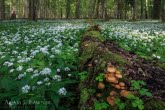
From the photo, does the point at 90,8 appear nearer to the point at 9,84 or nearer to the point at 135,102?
the point at 9,84

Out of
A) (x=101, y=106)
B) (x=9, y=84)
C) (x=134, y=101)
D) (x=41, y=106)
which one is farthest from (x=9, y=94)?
(x=134, y=101)

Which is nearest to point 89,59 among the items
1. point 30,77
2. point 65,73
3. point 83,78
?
point 65,73

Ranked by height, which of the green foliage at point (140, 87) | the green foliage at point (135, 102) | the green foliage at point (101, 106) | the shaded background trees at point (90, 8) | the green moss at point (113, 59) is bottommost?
the green foliage at point (101, 106)

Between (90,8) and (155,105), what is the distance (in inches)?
2818

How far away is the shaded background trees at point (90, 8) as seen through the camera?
40062 millimetres

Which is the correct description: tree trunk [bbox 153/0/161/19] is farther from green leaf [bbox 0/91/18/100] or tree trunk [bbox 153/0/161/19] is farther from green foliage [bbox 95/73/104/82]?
green leaf [bbox 0/91/18/100]

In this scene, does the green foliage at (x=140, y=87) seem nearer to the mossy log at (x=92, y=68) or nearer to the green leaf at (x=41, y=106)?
the mossy log at (x=92, y=68)

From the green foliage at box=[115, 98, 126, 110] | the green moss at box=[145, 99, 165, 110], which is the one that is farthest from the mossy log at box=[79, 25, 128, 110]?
the green moss at box=[145, 99, 165, 110]

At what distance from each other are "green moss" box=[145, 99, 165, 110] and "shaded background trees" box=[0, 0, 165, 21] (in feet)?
103

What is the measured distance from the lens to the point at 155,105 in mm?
4387

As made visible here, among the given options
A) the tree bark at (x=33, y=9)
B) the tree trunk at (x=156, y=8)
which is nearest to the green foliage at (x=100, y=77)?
the tree bark at (x=33, y=9)

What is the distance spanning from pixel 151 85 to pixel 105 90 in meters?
0.78

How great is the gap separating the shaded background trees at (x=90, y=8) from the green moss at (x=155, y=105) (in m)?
31.3

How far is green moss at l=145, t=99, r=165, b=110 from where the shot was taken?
437 centimetres
